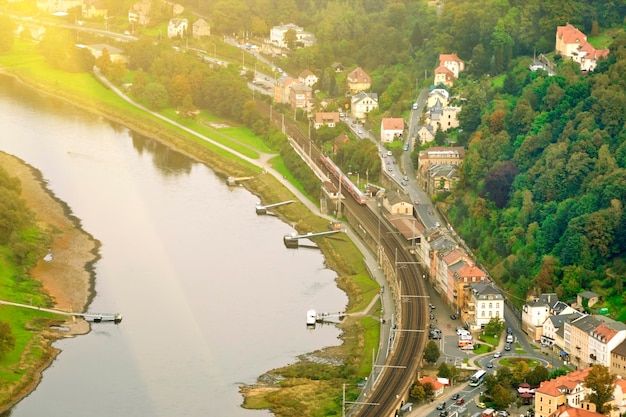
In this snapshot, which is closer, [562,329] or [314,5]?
[562,329]

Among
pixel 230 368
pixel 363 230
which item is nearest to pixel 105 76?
pixel 363 230

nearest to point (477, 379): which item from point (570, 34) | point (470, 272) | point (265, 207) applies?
point (470, 272)

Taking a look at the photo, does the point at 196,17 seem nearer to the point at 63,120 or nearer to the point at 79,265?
the point at 63,120

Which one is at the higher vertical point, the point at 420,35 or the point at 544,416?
the point at 420,35

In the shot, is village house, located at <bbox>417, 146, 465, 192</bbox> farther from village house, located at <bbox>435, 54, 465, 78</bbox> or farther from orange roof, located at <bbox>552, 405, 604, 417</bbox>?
orange roof, located at <bbox>552, 405, 604, 417</bbox>

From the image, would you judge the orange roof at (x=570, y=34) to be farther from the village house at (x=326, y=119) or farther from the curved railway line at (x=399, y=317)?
the curved railway line at (x=399, y=317)
